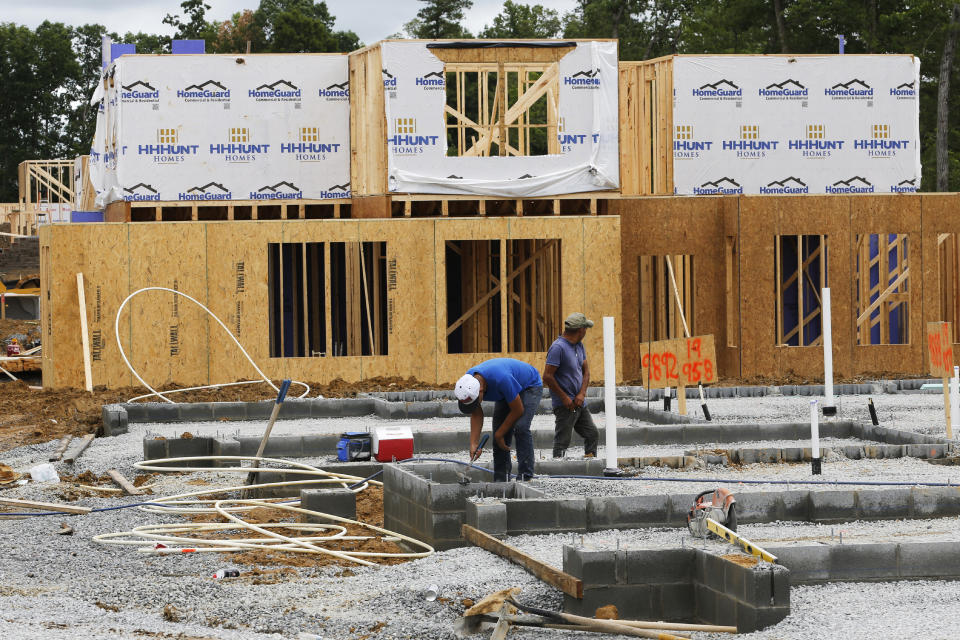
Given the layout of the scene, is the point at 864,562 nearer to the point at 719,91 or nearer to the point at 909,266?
the point at 909,266

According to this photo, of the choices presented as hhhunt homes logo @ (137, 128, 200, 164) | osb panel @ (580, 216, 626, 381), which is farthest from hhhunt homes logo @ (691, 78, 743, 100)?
hhhunt homes logo @ (137, 128, 200, 164)

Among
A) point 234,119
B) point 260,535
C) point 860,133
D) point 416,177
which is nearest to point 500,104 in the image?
point 416,177

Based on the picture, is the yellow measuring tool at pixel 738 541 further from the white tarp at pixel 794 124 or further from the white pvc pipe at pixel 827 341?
the white tarp at pixel 794 124

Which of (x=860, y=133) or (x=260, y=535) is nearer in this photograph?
(x=260, y=535)

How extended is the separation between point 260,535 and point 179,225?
10.7 meters

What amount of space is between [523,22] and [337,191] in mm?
52113

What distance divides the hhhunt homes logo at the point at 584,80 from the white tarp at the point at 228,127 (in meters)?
3.79

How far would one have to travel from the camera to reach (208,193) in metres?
21.8

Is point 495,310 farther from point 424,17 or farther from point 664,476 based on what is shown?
point 424,17

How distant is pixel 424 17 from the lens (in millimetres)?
70000

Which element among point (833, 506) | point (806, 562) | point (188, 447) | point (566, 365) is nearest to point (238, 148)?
point (188, 447)

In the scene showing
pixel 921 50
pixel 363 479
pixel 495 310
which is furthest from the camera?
pixel 921 50

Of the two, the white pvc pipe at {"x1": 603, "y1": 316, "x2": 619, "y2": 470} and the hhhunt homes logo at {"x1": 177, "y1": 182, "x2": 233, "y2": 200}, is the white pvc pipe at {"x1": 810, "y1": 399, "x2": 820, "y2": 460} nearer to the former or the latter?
the white pvc pipe at {"x1": 603, "y1": 316, "x2": 619, "y2": 470}

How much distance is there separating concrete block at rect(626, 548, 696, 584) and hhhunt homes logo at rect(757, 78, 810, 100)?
54.3 ft
